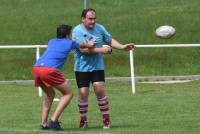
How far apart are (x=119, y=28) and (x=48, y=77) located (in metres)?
24.1

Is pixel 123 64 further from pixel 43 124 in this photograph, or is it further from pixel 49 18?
pixel 43 124

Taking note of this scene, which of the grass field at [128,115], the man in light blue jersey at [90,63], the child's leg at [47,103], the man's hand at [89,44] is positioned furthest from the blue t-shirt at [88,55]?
the grass field at [128,115]

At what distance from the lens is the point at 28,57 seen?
2978 cm

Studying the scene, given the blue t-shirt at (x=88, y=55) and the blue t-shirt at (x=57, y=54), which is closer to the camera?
the blue t-shirt at (x=57, y=54)

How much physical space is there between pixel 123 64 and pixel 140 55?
1.07 m

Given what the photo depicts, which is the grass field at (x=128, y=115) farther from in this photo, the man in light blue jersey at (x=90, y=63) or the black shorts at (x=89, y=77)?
the black shorts at (x=89, y=77)

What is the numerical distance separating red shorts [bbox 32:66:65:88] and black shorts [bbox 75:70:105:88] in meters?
0.67

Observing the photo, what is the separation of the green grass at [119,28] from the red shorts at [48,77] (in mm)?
15468

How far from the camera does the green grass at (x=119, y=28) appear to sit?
27.8 metres

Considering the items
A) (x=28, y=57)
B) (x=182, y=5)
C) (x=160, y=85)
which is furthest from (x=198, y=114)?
(x=182, y=5)

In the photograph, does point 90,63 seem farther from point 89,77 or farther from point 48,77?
point 48,77

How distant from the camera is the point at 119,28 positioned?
34344 mm

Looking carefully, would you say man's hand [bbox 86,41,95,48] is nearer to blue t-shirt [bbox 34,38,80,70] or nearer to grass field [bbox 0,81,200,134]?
blue t-shirt [bbox 34,38,80,70]

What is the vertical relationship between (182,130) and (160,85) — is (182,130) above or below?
above
